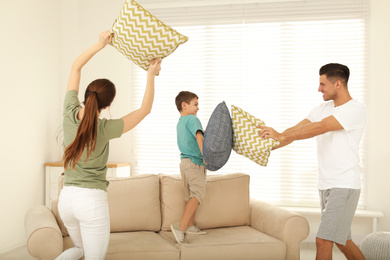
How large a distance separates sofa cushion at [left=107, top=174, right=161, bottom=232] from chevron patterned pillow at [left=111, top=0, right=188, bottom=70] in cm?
128

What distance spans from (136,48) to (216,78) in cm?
261

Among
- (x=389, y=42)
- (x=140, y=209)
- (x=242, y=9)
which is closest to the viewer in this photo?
(x=140, y=209)

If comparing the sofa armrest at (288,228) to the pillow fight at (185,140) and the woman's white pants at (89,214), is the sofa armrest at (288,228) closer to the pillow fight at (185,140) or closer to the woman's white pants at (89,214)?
the pillow fight at (185,140)

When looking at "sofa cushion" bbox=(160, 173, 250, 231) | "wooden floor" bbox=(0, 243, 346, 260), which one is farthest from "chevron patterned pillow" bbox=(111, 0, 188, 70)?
"wooden floor" bbox=(0, 243, 346, 260)

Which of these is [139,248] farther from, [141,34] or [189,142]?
[141,34]

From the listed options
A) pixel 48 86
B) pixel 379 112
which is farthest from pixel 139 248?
pixel 379 112

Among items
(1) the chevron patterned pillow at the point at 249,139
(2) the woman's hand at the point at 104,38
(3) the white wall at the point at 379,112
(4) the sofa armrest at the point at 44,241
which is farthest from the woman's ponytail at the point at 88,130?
(3) the white wall at the point at 379,112

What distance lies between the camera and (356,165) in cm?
287

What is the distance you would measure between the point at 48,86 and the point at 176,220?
8.25 ft

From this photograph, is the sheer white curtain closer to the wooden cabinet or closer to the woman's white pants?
the wooden cabinet

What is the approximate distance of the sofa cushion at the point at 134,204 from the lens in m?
3.48

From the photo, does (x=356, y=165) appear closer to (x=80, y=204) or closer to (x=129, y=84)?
(x=80, y=204)

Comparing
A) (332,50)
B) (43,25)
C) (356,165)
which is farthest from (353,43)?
(43,25)

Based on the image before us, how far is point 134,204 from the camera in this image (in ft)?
11.6
